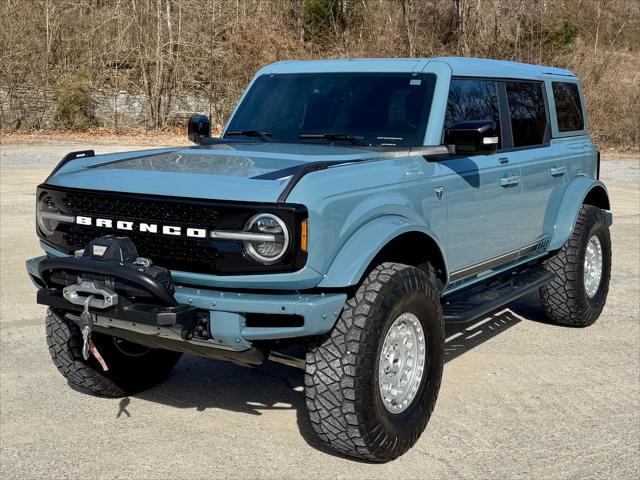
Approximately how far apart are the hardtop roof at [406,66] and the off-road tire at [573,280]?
124 cm

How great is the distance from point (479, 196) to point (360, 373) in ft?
5.90

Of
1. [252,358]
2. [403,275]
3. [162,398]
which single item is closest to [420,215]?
[403,275]

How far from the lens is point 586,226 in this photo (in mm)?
6426

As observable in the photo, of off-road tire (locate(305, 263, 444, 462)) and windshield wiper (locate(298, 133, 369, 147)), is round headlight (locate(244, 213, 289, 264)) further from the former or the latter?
windshield wiper (locate(298, 133, 369, 147))

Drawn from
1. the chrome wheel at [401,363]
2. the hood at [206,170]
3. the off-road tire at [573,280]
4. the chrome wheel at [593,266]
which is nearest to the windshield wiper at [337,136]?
the hood at [206,170]

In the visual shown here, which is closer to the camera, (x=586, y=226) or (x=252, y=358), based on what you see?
(x=252, y=358)

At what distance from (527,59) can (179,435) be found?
26870 millimetres

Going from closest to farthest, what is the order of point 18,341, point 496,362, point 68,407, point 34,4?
point 68,407 → point 496,362 → point 18,341 → point 34,4

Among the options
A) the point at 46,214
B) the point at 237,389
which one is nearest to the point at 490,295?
the point at 237,389

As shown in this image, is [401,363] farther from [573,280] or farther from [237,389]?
[573,280]

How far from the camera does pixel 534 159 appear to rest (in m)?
5.91

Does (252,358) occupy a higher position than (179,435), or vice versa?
(252,358)

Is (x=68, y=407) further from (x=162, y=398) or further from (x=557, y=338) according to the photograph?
(x=557, y=338)

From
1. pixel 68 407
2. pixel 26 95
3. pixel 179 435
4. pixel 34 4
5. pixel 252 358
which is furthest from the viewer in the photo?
pixel 34 4
